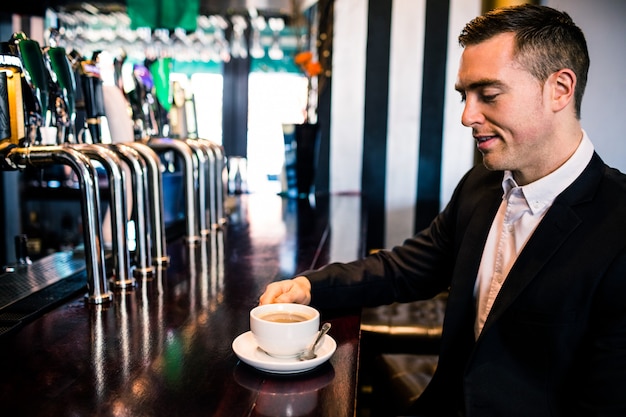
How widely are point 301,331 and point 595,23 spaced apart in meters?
2.42

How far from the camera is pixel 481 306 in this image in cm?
145

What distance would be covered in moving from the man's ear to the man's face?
0.02 meters

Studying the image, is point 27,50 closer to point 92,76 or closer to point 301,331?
point 92,76

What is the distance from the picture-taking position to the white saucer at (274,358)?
0.96 m

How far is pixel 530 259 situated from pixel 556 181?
193 mm

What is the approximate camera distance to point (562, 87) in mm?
1301

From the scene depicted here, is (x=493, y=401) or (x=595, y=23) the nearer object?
(x=493, y=401)

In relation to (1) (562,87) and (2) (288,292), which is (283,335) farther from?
(1) (562,87)

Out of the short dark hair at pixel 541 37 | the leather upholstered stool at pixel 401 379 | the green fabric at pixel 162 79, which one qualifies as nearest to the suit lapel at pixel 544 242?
the short dark hair at pixel 541 37

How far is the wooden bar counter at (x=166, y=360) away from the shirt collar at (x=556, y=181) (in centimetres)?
46

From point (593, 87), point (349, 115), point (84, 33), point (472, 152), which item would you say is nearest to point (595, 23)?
point (593, 87)

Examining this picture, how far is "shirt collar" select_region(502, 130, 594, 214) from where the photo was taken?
131 centimetres

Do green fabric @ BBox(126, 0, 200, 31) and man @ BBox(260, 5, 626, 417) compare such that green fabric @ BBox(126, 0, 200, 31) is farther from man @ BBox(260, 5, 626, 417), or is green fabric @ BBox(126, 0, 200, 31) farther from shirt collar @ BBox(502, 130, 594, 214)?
shirt collar @ BBox(502, 130, 594, 214)

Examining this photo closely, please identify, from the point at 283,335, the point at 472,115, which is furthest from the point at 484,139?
the point at 283,335
